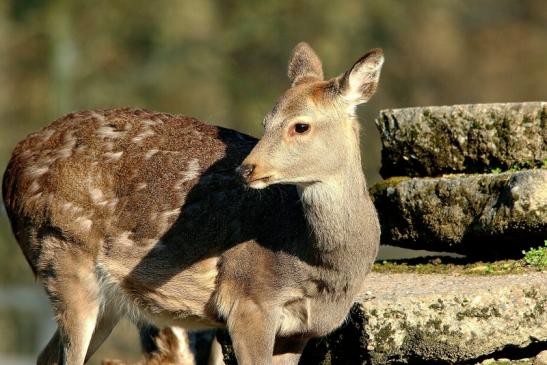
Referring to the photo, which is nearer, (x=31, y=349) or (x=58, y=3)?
(x=58, y=3)

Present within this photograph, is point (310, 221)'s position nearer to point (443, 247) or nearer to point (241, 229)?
point (241, 229)

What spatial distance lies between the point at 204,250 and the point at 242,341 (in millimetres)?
748

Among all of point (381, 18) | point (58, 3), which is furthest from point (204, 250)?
point (381, 18)

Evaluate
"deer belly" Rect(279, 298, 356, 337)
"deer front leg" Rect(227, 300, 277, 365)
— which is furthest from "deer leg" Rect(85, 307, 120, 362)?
"deer belly" Rect(279, 298, 356, 337)

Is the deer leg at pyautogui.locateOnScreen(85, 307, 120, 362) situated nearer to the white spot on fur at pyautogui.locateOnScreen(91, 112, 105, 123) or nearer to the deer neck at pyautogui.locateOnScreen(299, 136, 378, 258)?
the white spot on fur at pyautogui.locateOnScreen(91, 112, 105, 123)

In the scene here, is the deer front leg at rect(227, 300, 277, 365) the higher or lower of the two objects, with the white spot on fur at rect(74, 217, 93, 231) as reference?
lower

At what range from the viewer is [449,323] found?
881cm

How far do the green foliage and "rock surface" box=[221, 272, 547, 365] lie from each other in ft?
2.04

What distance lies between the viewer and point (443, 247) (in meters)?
10.1

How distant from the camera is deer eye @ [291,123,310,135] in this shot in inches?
327

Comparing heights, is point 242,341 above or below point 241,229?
below

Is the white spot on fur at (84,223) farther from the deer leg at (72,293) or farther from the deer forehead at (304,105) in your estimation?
the deer forehead at (304,105)

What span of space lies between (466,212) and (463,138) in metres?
0.68

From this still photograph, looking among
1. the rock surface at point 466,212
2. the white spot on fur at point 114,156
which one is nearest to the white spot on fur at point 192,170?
the white spot on fur at point 114,156
